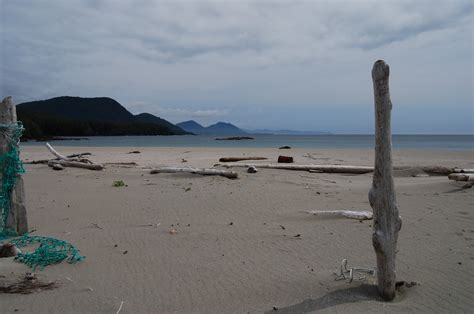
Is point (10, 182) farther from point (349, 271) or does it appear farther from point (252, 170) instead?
point (252, 170)

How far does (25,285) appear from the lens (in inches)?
146

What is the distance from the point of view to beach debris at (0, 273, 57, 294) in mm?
3627

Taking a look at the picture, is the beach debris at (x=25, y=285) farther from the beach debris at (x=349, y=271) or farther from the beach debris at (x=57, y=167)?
the beach debris at (x=57, y=167)

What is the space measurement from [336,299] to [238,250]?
5.68ft

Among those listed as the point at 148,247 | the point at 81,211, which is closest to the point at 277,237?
the point at 148,247

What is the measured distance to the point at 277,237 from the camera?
545 centimetres

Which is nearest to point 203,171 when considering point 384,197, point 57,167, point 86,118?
point 57,167

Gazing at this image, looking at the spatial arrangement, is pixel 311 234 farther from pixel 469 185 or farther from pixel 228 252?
pixel 469 185

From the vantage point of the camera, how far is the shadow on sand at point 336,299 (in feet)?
10.8

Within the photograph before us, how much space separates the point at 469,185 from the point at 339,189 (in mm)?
3022

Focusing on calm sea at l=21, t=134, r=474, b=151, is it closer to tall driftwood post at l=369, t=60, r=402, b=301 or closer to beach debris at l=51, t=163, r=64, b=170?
beach debris at l=51, t=163, r=64, b=170

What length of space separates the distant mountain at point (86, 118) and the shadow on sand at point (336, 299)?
3021 inches

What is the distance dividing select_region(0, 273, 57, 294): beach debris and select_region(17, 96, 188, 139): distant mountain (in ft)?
246

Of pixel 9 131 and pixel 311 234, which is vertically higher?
pixel 9 131
